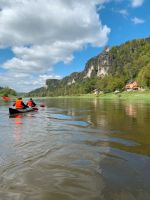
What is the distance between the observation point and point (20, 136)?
16.7 m

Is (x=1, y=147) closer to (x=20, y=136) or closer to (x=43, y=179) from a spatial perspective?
(x=20, y=136)

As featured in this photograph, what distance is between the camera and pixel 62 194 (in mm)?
7348

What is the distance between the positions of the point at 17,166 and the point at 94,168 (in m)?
2.92

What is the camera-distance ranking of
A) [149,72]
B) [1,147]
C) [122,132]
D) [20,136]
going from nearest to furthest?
[1,147] < [20,136] < [122,132] < [149,72]

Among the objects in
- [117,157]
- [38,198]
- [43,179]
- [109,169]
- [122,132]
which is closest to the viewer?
[38,198]

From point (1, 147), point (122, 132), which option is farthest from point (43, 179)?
point (122, 132)

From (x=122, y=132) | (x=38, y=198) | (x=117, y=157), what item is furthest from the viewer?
(x=122, y=132)

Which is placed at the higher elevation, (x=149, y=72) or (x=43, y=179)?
(x=149, y=72)

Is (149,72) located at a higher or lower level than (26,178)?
higher

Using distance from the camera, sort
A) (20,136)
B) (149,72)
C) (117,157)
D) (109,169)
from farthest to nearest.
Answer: (149,72) → (20,136) → (117,157) → (109,169)

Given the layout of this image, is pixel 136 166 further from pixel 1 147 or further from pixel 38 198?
pixel 1 147

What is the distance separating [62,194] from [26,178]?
5.66 feet

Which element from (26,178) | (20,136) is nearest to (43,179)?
(26,178)

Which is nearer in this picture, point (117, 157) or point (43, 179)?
point (43, 179)
